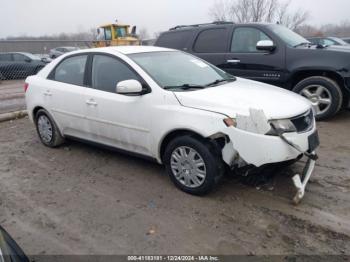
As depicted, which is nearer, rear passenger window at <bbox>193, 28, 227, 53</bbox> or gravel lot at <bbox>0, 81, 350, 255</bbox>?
gravel lot at <bbox>0, 81, 350, 255</bbox>

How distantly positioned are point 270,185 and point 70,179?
8.11ft

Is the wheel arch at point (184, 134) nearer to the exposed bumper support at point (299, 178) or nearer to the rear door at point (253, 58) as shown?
the exposed bumper support at point (299, 178)

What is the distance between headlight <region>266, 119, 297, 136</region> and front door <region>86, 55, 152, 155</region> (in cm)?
138

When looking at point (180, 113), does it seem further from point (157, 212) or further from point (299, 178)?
point (299, 178)

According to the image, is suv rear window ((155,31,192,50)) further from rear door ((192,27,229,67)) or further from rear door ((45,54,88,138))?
rear door ((45,54,88,138))

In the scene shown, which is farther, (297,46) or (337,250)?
(297,46)

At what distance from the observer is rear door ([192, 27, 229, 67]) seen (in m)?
7.18

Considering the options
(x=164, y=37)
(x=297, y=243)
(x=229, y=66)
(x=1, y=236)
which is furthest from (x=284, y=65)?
(x=1, y=236)

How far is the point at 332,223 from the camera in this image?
318 cm

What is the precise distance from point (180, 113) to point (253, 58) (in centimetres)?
371

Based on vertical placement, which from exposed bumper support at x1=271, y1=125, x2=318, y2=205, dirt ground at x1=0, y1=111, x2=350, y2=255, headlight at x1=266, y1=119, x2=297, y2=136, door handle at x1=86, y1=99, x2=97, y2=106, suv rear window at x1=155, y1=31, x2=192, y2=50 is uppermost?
suv rear window at x1=155, y1=31, x2=192, y2=50

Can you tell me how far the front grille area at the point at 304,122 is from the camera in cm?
350

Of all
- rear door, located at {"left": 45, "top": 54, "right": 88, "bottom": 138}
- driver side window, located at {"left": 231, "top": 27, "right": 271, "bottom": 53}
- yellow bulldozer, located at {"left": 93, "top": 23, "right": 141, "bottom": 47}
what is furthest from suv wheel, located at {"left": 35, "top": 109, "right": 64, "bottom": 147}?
yellow bulldozer, located at {"left": 93, "top": 23, "right": 141, "bottom": 47}

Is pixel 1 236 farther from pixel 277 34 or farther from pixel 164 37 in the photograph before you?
pixel 164 37
